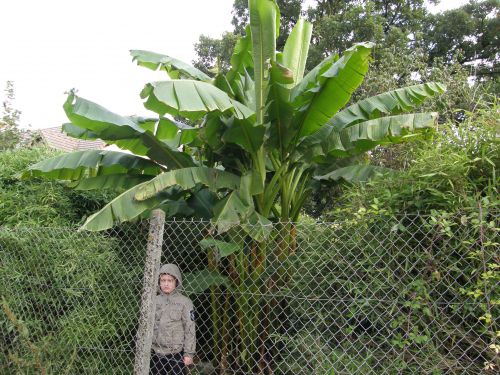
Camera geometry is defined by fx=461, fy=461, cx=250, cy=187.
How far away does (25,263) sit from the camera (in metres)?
4.44

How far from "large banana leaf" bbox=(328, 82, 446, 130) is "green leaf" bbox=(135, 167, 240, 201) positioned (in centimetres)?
138

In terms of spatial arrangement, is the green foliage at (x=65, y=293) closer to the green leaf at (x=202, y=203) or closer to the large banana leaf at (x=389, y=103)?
the green leaf at (x=202, y=203)

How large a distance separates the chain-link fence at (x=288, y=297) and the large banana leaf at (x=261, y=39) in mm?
1350

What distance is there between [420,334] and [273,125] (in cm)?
255

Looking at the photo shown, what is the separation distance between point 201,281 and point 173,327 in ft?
1.47

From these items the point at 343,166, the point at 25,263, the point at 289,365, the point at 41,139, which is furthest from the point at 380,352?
the point at 41,139

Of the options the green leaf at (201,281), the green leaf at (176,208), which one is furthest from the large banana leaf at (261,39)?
the green leaf at (201,281)

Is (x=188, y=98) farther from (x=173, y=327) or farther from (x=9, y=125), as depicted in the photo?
(x=9, y=125)

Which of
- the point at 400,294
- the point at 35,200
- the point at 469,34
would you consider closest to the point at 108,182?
the point at 35,200

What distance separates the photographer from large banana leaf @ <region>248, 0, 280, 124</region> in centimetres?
448

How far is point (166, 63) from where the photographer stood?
5.20 meters

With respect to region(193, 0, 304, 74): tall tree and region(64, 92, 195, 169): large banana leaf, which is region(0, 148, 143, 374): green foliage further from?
region(193, 0, 304, 74): tall tree

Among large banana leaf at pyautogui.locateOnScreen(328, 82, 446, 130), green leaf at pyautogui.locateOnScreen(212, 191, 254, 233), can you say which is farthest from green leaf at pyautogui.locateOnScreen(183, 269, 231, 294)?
large banana leaf at pyautogui.locateOnScreen(328, 82, 446, 130)

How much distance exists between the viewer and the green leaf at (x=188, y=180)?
13.8 ft
